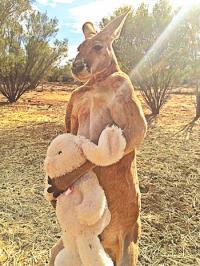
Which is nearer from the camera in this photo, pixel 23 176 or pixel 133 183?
pixel 133 183

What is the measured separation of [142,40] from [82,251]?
7.96 metres

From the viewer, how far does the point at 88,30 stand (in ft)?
5.58

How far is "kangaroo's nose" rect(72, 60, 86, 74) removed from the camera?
5.11 ft

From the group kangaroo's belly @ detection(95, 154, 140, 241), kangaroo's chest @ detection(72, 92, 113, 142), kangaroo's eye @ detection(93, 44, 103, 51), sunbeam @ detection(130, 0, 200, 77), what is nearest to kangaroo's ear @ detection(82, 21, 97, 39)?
kangaroo's eye @ detection(93, 44, 103, 51)

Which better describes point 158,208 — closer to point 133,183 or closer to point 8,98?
point 133,183

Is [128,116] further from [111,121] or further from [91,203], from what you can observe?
[91,203]

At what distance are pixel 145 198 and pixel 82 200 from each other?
2.42 meters

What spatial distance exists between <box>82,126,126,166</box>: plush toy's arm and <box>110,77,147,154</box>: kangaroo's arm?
0.04 metres

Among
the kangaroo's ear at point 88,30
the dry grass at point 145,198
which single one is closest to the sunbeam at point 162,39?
the dry grass at point 145,198

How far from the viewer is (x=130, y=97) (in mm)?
1554

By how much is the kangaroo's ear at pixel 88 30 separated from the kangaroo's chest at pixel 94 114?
278 mm

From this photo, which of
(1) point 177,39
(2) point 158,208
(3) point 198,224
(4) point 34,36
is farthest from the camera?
(4) point 34,36

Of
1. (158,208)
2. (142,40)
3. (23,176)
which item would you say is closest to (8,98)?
(142,40)

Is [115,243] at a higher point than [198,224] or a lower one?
higher
